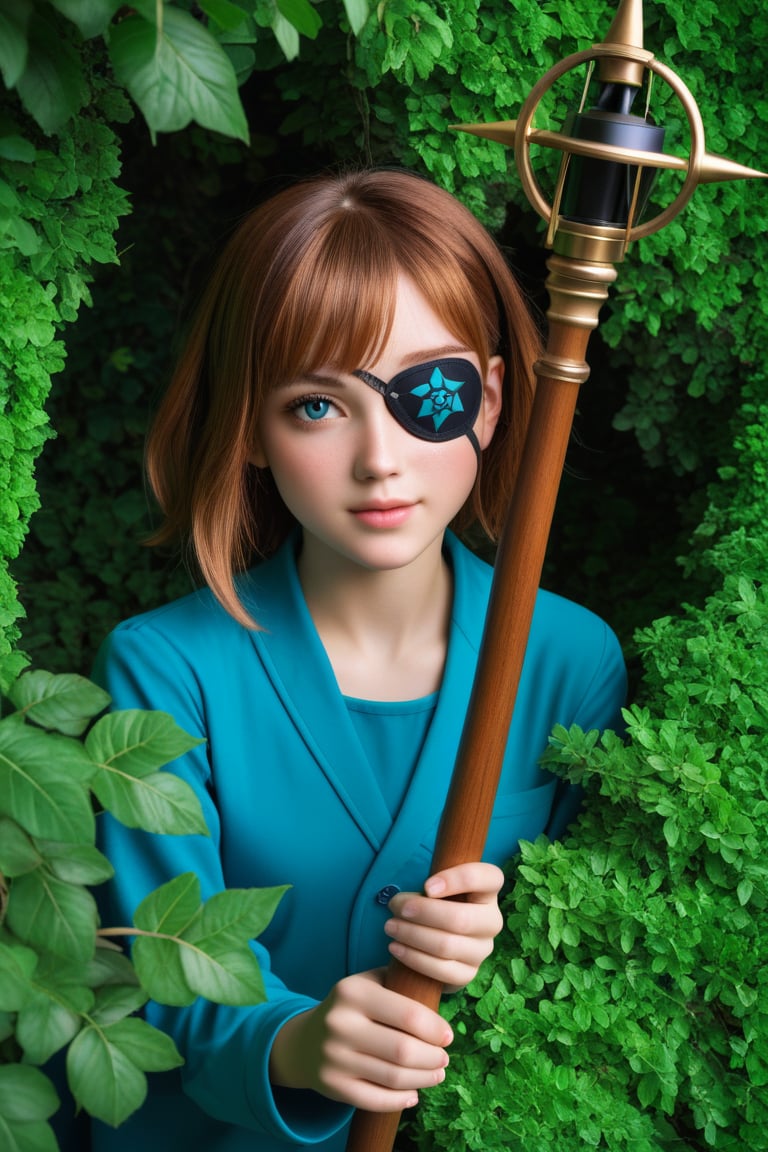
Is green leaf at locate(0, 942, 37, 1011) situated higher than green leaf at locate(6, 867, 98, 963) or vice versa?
green leaf at locate(6, 867, 98, 963)

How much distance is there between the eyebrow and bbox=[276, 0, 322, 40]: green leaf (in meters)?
0.45

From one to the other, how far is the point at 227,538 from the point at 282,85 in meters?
0.84

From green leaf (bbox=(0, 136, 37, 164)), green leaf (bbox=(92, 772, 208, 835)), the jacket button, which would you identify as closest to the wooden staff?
the jacket button

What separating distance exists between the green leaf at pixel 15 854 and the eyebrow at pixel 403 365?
0.74 meters

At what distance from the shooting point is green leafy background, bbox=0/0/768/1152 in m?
1.54

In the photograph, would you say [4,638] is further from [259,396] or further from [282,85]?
[282,85]

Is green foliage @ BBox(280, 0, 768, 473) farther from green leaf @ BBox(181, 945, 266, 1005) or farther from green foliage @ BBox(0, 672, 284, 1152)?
green leaf @ BBox(181, 945, 266, 1005)

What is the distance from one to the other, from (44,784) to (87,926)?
15 cm

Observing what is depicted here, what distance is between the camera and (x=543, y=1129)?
1.59 m

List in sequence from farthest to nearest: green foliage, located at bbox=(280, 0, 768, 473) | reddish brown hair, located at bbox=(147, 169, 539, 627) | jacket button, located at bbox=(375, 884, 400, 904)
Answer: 1. green foliage, located at bbox=(280, 0, 768, 473)
2. jacket button, located at bbox=(375, 884, 400, 904)
3. reddish brown hair, located at bbox=(147, 169, 539, 627)

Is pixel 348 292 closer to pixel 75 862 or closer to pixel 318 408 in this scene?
pixel 318 408

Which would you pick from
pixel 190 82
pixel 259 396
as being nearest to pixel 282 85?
pixel 259 396

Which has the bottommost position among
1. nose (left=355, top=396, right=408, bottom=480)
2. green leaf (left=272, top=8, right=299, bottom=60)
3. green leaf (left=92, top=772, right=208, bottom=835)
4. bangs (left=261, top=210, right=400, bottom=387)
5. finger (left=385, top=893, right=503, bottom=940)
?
finger (left=385, top=893, right=503, bottom=940)

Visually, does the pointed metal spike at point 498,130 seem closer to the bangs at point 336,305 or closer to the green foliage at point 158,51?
the green foliage at point 158,51
